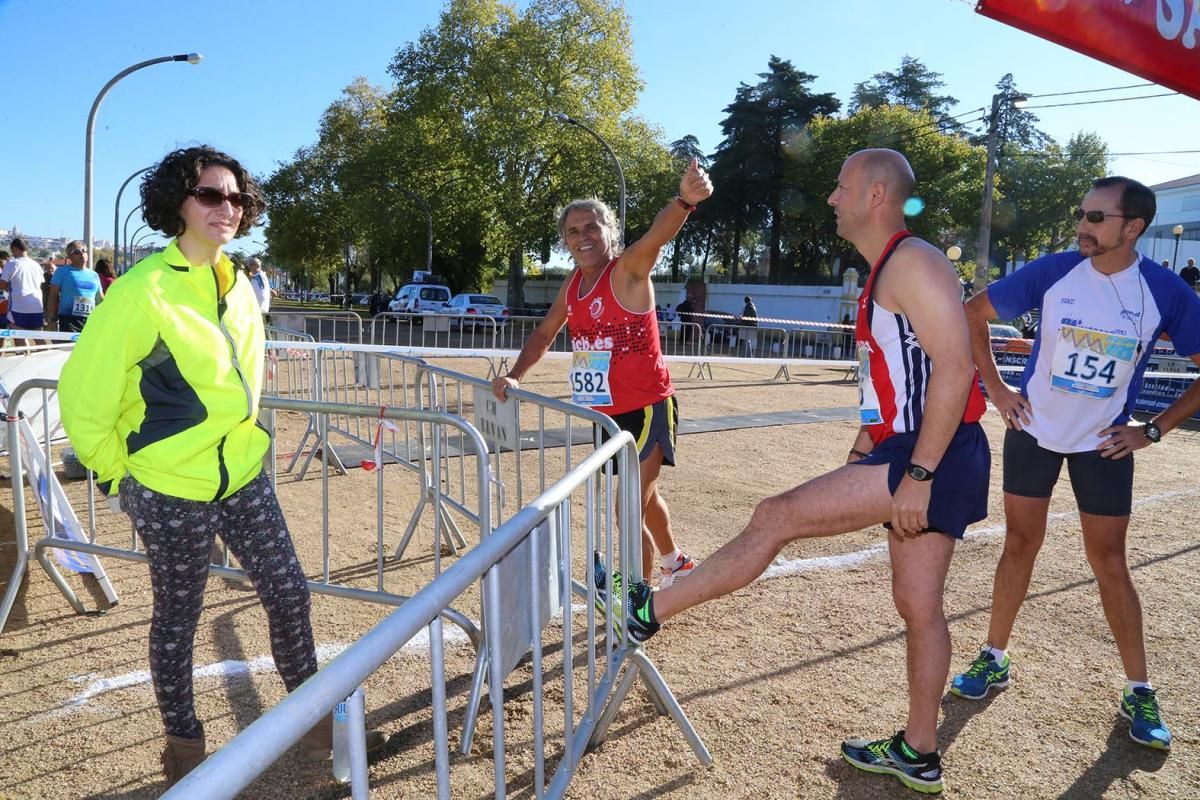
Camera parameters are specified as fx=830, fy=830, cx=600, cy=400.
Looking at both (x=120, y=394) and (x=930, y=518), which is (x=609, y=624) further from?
(x=120, y=394)

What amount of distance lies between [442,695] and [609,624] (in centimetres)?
115

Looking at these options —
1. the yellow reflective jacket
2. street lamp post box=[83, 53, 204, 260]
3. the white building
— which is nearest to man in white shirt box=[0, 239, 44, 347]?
street lamp post box=[83, 53, 204, 260]

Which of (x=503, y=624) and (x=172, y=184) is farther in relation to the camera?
(x=172, y=184)

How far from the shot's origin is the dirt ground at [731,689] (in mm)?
2654

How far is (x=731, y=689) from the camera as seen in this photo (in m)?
3.25

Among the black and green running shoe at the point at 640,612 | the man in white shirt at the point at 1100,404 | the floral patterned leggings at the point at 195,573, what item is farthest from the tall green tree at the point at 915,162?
the floral patterned leggings at the point at 195,573

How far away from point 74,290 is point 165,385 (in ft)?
36.2

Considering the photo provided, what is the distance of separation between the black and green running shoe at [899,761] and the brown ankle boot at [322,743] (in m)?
1.56

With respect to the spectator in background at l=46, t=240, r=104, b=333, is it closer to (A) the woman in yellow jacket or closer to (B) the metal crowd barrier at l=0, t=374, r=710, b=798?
(B) the metal crowd barrier at l=0, t=374, r=710, b=798

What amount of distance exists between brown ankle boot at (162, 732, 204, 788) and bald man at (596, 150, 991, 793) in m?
1.39

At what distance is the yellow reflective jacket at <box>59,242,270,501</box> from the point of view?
7.41 feet

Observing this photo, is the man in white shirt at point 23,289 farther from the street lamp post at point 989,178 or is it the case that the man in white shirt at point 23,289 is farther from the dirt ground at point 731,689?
the street lamp post at point 989,178

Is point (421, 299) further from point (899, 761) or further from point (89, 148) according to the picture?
point (899, 761)

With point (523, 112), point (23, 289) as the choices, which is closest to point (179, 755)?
point (23, 289)
